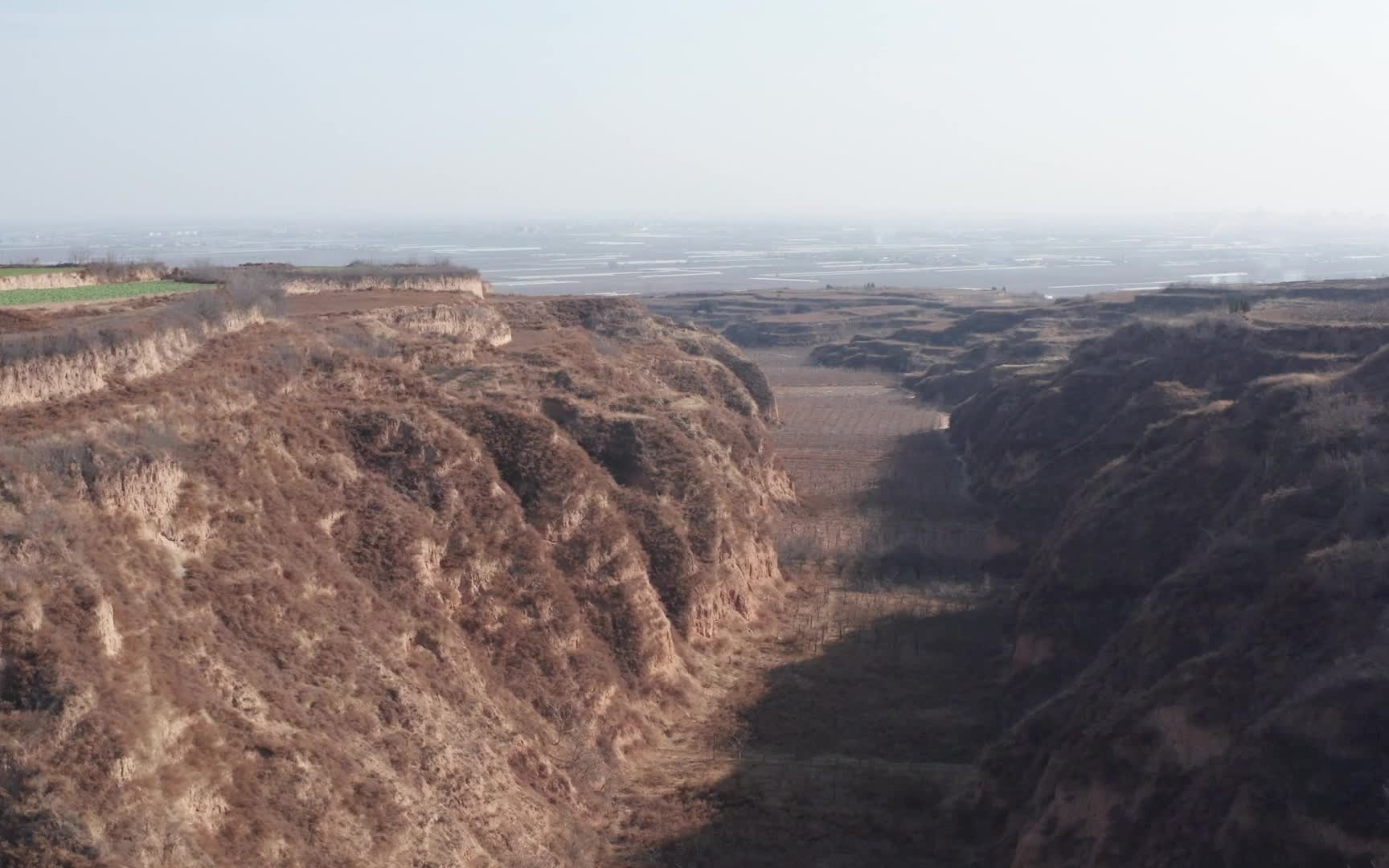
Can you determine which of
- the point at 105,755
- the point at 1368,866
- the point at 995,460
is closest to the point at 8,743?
the point at 105,755

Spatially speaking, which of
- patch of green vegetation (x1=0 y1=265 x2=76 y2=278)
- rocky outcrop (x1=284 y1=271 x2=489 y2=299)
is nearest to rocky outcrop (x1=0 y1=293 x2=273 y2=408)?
patch of green vegetation (x1=0 y1=265 x2=76 y2=278)

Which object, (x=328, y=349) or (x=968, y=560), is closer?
(x=328, y=349)

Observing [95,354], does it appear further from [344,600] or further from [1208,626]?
[1208,626]

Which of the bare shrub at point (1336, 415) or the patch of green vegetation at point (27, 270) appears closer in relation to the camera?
the bare shrub at point (1336, 415)

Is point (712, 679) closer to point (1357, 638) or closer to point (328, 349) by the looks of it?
point (328, 349)

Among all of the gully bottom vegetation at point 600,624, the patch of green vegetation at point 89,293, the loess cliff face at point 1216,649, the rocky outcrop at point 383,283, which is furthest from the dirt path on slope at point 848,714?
the patch of green vegetation at point 89,293

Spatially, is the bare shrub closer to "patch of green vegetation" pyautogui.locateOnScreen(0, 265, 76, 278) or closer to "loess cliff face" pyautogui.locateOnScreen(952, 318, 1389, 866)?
"loess cliff face" pyautogui.locateOnScreen(952, 318, 1389, 866)

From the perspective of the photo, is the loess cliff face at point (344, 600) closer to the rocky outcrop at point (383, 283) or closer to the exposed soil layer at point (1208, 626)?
the exposed soil layer at point (1208, 626)
